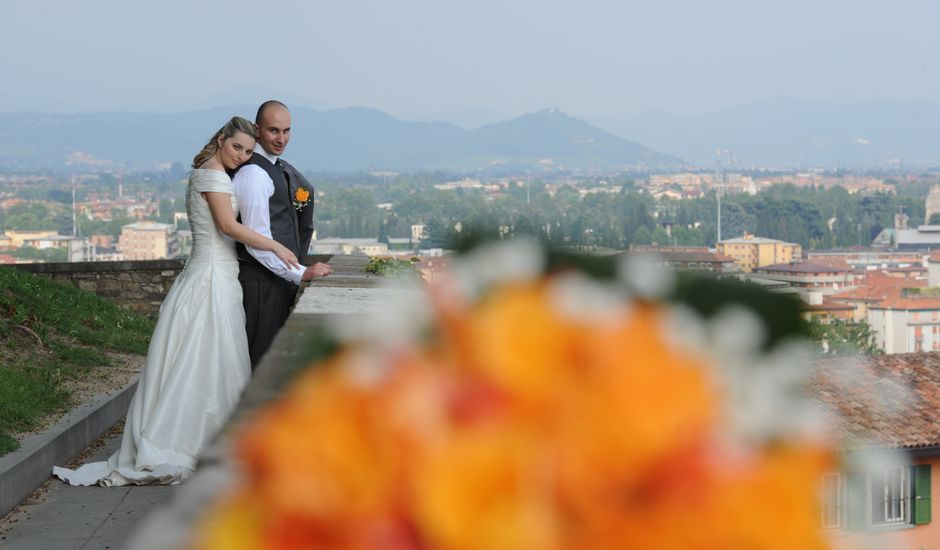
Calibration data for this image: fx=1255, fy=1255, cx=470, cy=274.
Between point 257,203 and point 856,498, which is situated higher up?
point 257,203

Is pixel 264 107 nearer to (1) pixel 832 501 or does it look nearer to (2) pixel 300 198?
(2) pixel 300 198

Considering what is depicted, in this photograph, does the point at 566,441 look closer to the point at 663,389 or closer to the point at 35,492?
the point at 663,389

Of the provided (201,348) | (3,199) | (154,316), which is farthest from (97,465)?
(3,199)

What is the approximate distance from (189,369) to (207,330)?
20 centimetres

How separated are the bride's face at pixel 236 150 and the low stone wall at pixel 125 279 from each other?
359 inches

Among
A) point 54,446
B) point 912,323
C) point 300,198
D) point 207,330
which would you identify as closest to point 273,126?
point 300,198

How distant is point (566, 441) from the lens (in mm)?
702

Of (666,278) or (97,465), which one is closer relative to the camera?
(666,278)

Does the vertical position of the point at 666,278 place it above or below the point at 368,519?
above

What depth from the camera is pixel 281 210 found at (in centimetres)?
574

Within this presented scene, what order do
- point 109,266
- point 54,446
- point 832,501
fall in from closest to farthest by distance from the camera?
point 832,501
point 54,446
point 109,266

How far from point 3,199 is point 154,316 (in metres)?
112

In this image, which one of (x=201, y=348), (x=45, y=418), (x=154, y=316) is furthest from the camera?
(x=154, y=316)

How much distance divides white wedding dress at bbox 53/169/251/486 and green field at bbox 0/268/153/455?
704mm
